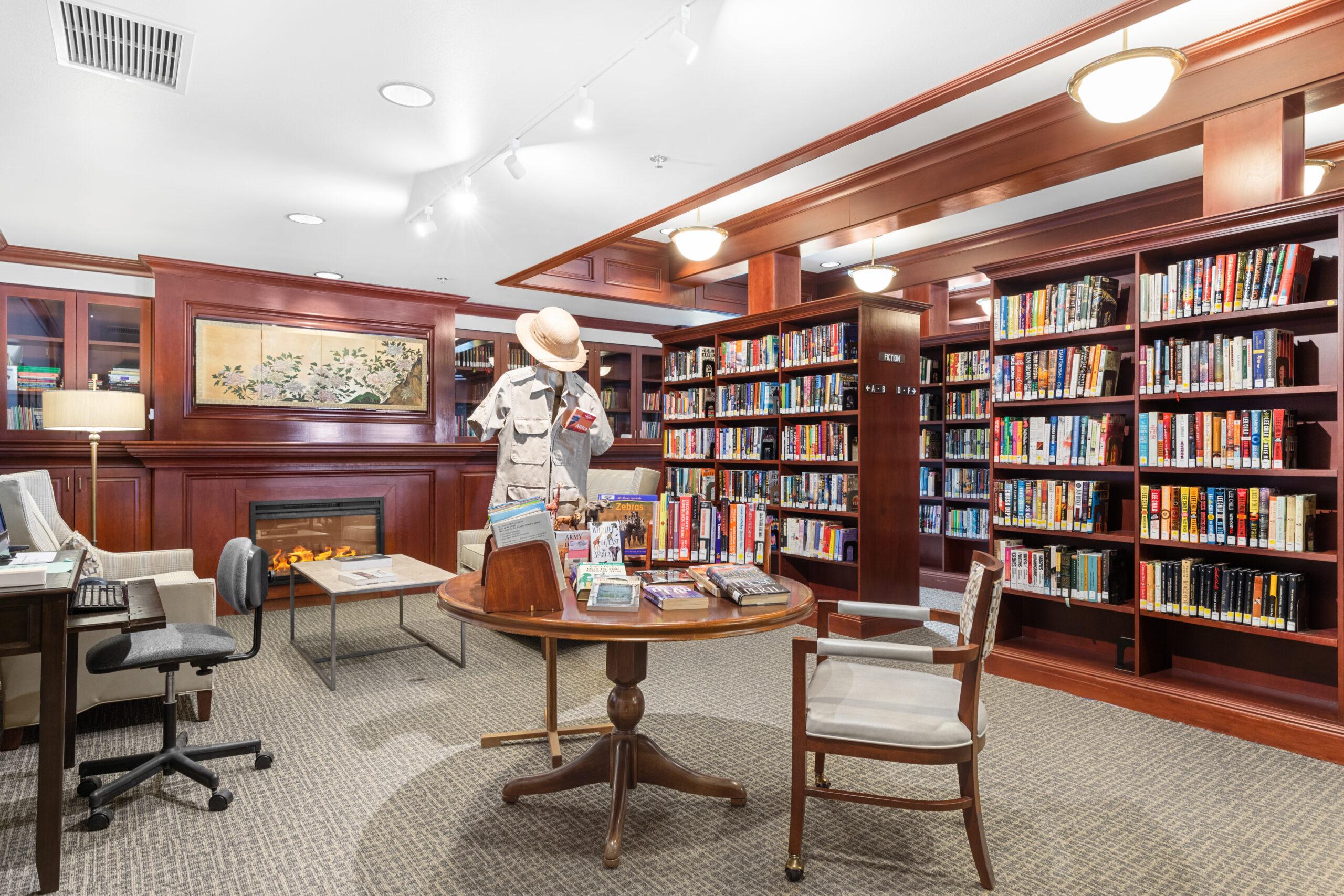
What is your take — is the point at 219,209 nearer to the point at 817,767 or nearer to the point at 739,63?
the point at 739,63

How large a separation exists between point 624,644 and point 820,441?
115 inches

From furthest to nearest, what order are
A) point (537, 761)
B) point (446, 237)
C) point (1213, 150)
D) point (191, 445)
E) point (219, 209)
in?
point (191, 445), point (446, 237), point (219, 209), point (1213, 150), point (537, 761)

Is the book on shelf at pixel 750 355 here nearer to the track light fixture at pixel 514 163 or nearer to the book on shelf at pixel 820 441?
the book on shelf at pixel 820 441

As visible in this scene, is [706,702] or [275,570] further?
→ [275,570]

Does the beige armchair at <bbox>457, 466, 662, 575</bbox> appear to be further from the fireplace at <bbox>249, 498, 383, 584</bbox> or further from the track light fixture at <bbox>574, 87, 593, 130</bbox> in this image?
the track light fixture at <bbox>574, 87, 593, 130</bbox>

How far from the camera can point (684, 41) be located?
243cm

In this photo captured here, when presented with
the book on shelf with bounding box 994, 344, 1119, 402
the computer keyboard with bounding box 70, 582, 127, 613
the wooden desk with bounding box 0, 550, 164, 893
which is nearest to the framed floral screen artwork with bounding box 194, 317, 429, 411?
the computer keyboard with bounding box 70, 582, 127, 613

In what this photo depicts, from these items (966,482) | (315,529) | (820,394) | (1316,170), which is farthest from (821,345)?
(315,529)

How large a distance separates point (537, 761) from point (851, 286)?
17.3ft

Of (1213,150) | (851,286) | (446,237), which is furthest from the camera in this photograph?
(851,286)

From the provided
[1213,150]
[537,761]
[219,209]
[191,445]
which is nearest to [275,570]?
[191,445]

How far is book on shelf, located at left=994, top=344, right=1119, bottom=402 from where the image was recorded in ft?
11.6

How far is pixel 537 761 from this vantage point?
2.76 meters

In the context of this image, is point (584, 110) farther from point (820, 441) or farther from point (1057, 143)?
point (820, 441)
